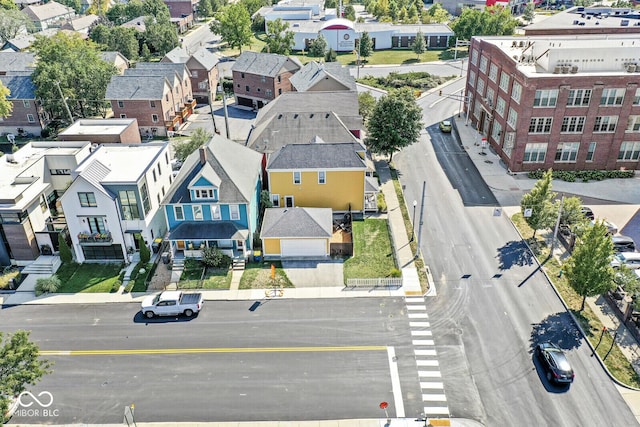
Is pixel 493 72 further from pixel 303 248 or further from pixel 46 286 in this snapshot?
pixel 46 286

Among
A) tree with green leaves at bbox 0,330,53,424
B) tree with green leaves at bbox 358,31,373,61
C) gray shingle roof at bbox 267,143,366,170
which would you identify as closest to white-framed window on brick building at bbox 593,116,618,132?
gray shingle roof at bbox 267,143,366,170

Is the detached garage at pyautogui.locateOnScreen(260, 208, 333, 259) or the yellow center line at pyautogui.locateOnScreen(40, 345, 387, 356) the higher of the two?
the detached garage at pyautogui.locateOnScreen(260, 208, 333, 259)

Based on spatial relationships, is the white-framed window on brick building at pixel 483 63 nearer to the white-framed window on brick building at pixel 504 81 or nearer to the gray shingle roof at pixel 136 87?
the white-framed window on brick building at pixel 504 81

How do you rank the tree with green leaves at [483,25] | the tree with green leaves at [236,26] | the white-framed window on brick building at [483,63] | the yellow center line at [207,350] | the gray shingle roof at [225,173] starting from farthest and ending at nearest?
the tree with green leaves at [483,25], the tree with green leaves at [236,26], the white-framed window on brick building at [483,63], the gray shingle roof at [225,173], the yellow center line at [207,350]

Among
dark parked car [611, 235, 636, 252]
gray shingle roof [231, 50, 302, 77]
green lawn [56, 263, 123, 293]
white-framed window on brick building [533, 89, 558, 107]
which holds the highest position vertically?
white-framed window on brick building [533, 89, 558, 107]

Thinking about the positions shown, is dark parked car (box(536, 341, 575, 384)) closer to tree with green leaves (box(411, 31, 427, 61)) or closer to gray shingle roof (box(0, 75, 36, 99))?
gray shingle roof (box(0, 75, 36, 99))

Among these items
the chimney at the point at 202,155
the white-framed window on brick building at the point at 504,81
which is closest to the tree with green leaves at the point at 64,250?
the chimney at the point at 202,155

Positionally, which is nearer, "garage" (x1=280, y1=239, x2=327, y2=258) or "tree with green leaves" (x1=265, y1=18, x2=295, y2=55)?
"garage" (x1=280, y1=239, x2=327, y2=258)

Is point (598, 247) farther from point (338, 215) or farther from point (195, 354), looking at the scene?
point (195, 354)
